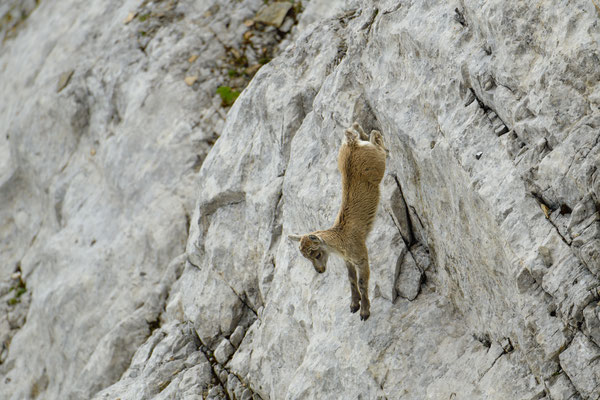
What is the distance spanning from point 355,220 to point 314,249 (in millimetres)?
1021

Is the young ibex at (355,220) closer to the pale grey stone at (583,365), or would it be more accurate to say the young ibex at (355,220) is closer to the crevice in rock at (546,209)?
the crevice in rock at (546,209)

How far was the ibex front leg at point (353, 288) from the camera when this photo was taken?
1244 cm

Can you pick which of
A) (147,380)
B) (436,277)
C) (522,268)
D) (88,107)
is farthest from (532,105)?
(88,107)

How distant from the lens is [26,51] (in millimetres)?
35062

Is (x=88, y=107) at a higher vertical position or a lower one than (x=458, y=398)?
lower

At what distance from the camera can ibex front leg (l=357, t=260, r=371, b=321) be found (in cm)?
1216

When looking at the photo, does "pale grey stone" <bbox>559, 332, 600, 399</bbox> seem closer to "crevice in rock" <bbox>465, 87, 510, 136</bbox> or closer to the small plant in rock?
"crevice in rock" <bbox>465, 87, 510, 136</bbox>

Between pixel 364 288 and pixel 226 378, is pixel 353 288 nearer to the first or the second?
pixel 364 288

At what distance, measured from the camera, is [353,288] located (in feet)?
40.8

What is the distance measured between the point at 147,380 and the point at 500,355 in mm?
10140

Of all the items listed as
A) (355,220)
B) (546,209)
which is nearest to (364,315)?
(355,220)

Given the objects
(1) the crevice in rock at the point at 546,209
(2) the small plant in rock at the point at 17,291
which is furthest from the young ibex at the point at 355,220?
(2) the small plant in rock at the point at 17,291

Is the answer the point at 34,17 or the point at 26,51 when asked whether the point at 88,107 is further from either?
the point at 34,17

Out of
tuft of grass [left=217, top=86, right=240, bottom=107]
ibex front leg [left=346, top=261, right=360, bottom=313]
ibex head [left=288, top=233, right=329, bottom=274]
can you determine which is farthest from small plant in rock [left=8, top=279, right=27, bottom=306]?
ibex front leg [left=346, top=261, right=360, bottom=313]
